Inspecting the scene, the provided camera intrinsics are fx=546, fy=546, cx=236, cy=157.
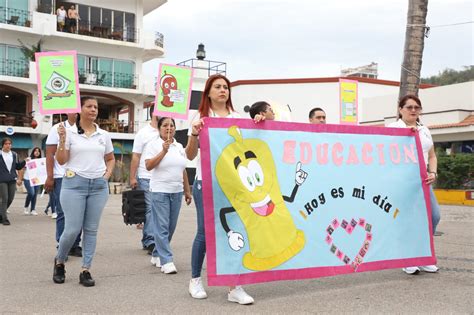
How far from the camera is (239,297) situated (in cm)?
457

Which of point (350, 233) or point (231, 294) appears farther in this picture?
point (350, 233)

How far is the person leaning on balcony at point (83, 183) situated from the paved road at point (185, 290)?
1.12 ft

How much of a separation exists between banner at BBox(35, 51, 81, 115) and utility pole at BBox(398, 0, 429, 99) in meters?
6.90

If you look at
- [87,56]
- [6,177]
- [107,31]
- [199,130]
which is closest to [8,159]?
[6,177]

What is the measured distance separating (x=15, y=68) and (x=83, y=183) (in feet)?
98.4

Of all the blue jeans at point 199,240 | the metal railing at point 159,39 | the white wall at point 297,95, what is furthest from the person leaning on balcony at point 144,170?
the metal railing at point 159,39

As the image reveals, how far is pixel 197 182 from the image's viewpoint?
4871 mm

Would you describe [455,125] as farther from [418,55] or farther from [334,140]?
[334,140]

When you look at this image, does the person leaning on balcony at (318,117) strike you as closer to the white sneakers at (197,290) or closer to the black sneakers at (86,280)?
the white sneakers at (197,290)

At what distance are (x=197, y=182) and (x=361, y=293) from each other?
1805 mm

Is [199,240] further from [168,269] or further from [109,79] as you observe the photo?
[109,79]

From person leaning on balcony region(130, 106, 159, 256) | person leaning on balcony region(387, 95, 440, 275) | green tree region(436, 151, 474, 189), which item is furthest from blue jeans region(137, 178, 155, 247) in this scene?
green tree region(436, 151, 474, 189)

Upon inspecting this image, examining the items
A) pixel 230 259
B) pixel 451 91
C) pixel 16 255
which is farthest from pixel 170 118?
pixel 451 91

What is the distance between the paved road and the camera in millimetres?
4461
